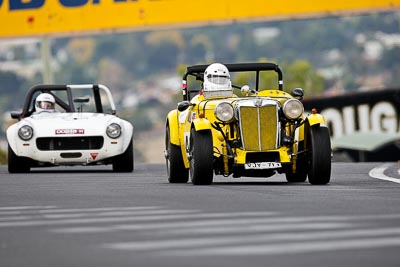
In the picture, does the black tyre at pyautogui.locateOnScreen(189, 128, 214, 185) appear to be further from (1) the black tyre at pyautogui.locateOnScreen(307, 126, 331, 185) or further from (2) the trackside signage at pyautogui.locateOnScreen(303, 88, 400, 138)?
(2) the trackside signage at pyautogui.locateOnScreen(303, 88, 400, 138)

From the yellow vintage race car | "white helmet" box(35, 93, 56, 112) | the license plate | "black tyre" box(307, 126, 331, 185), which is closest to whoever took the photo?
"black tyre" box(307, 126, 331, 185)

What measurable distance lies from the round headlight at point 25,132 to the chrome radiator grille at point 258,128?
648 centimetres

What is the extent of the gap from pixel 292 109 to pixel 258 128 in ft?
1.45

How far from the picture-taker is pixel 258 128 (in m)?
17.9

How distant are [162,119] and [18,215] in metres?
139

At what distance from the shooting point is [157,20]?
4472cm

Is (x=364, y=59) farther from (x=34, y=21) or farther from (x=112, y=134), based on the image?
(x=112, y=134)

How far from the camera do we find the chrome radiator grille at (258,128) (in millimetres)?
17844

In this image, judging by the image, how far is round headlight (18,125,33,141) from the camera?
23688 millimetres

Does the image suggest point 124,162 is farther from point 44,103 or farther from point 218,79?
point 218,79

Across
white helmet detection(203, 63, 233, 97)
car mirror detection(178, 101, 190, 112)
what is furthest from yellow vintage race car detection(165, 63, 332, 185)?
white helmet detection(203, 63, 233, 97)

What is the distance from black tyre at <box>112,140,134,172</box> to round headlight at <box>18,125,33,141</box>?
137cm

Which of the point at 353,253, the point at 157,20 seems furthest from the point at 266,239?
the point at 157,20

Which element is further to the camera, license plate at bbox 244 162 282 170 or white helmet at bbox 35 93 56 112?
white helmet at bbox 35 93 56 112
